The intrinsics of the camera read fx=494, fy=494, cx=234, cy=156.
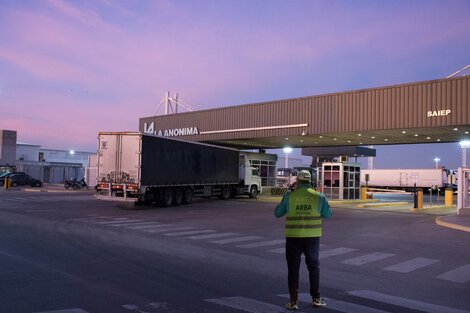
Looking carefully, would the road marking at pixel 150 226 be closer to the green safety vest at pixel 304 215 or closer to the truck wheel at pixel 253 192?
the green safety vest at pixel 304 215

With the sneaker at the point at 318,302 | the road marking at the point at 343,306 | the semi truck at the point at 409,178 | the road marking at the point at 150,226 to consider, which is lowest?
the road marking at the point at 343,306

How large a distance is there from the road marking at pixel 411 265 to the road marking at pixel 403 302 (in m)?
2.35

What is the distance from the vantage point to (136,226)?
56.4 feet

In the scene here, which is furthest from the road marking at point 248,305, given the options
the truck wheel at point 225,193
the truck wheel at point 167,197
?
the truck wheel at point 225,193

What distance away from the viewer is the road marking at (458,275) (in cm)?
914

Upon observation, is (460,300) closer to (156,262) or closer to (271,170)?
(156,262)

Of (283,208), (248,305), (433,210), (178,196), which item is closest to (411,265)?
(283,208)

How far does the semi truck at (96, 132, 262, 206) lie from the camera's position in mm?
25031

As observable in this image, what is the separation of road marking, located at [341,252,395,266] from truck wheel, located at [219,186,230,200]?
22854mm

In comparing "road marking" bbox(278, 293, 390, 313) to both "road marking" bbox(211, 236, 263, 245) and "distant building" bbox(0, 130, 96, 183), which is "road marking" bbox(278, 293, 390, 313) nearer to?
"road marking" bbox(211, 236, 263, 245)

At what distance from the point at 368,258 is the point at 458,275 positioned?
2.23 metres

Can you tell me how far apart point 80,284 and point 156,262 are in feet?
7.71

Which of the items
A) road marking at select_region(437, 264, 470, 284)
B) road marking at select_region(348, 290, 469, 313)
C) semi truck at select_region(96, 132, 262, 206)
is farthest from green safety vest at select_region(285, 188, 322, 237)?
semi truck at select_region(96, 132, 262, 206)

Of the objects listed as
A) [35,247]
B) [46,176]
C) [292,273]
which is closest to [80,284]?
[292,273]
